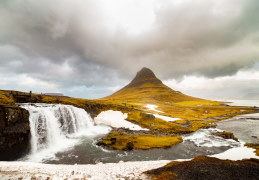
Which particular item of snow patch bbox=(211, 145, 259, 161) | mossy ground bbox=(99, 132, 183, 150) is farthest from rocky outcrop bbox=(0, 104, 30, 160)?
snow patch bbox=(211, 145, 259, 161)

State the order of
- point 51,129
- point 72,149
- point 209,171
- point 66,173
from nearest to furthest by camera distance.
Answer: point 209,171 < point 66,173 < point 72,149 < point 51,129

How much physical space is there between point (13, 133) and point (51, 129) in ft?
36.4

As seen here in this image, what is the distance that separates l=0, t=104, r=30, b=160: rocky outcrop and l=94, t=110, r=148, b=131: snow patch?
3383cm

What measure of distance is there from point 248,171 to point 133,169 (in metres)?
15.4

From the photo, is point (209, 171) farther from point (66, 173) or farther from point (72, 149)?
point (72, 149)

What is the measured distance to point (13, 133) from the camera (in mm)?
26297

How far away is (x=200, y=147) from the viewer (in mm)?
34438

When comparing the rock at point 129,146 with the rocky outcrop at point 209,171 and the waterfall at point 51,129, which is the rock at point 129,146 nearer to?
the rocky outcrop at point 209,171

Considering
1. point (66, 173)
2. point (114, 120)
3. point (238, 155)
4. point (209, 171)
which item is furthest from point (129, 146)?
point (114, 120)

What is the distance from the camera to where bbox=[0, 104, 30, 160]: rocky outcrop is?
24.8 metres

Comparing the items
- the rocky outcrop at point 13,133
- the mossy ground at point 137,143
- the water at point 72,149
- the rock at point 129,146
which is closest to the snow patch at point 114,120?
the mossy ground at point 137,143

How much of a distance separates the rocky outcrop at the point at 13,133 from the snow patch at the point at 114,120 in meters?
33.8

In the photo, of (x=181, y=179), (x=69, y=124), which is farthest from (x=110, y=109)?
(x=181, y=179)

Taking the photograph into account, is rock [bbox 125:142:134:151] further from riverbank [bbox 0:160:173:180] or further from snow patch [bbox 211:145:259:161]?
snow patch [bbox 211:145:259:161]
